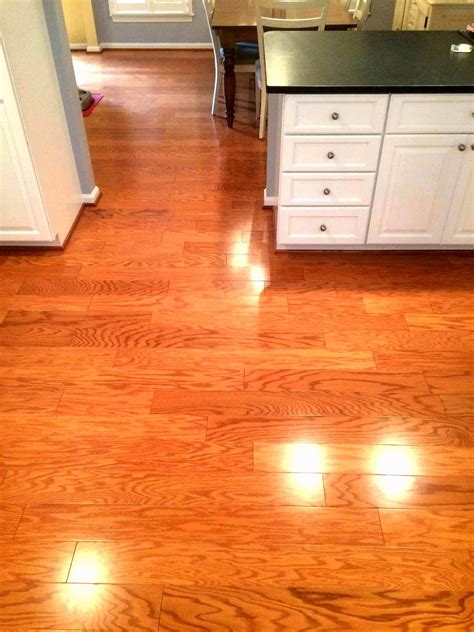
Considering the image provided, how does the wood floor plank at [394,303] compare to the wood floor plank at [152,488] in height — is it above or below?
above

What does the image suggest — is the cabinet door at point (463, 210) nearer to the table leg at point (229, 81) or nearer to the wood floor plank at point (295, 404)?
the wood floor plank at point (295, 404)

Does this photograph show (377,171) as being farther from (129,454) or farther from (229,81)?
(229,81)

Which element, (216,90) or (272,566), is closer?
(272,566)

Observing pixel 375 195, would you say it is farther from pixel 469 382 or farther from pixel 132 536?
pixel 132 536

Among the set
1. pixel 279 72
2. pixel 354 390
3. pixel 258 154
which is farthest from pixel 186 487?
pixel 258 154

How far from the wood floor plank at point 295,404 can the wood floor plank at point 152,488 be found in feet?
0.79

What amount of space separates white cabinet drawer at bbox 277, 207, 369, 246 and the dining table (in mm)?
1731

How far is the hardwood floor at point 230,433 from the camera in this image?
4.06ft

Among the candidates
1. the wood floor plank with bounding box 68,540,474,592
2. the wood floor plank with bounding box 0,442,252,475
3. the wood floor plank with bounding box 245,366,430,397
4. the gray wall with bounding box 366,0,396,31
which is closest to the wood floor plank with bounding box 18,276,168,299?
the wood floor plank with bounding box 245,366,430,397

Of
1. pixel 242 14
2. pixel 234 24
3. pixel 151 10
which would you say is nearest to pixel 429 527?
pixel 234 24

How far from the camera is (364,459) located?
1525mm

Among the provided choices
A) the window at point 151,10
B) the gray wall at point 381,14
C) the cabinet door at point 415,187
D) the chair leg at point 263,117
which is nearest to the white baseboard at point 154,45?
the window at point 151,10

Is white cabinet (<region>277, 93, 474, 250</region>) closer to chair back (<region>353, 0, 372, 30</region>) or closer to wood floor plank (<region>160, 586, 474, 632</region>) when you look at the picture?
wood floor plank (<region>160, 586, 474, 632</region>)

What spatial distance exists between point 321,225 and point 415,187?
443 mm
